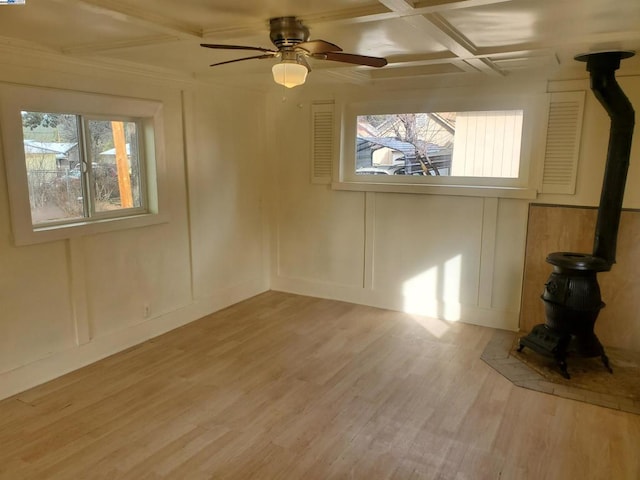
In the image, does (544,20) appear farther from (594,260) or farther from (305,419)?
(305,419)

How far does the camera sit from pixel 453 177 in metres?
4.53

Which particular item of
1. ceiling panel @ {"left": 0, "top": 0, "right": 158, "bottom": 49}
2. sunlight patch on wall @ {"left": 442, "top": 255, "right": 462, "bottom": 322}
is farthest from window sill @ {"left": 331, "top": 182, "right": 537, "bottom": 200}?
ceiling panel @ {"left": 0, "top": 0, "right": 158, "bottom": 49}

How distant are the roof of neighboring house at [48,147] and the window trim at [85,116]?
16 cm

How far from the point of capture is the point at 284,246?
5535 millimetres

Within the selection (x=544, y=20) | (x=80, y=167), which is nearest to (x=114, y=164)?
(x=80, y=167)

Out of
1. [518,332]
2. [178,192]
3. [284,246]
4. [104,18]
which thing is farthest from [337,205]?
[104,18]

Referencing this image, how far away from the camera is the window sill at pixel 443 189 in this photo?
4.17 m

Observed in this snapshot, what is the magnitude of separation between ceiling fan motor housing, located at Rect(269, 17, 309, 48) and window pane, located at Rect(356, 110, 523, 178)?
2331 millimetres

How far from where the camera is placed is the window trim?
3.05m

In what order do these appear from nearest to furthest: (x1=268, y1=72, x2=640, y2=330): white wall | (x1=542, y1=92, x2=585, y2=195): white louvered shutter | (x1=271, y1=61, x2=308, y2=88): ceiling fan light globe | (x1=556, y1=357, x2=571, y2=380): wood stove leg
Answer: (x1=271, y1=61, x2=308, y2=88): ceiling fan light globe < (x1=556, y1=357, x2=571, y2=380): wood stove leg < (x1=542, y1=92, x2=585, y2=195): white louvered shutter < (x1=268, y1=72, x2=640, y2=330): white wall

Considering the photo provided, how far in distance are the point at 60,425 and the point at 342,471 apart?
1.72 meters

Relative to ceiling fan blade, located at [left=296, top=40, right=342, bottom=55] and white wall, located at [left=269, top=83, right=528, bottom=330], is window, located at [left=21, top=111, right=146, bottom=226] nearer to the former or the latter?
white wall, located at [left=269, top=83, right=528, bottom=330]

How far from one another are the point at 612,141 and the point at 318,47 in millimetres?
2329

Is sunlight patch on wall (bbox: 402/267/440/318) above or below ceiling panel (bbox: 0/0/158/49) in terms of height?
below
